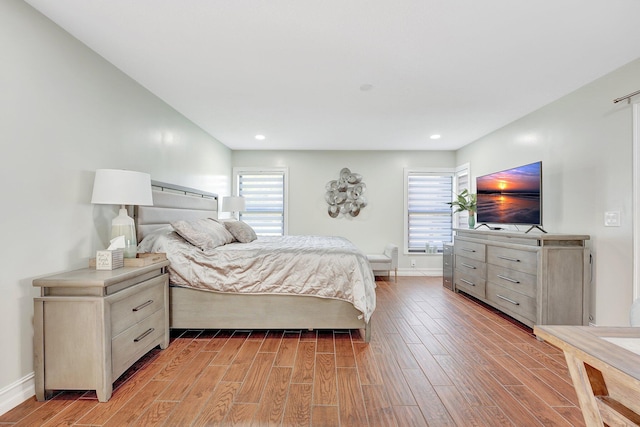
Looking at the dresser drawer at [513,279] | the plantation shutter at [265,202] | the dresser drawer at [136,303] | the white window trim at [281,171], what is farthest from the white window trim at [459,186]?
the dresser drawer at [136,303]

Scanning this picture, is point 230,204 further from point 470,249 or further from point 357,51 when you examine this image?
point 470,249

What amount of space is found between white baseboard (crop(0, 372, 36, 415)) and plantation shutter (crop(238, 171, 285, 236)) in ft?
12.8

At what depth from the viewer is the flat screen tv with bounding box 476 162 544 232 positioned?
303cm

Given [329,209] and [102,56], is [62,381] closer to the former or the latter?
[102,56]

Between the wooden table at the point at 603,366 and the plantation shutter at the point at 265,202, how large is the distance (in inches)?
194

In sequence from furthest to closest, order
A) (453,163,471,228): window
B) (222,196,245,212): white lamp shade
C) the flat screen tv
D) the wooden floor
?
(453,163,471,228): window → (222,196,245,212): white lamp shade → the flat screen tv → the wooden floor

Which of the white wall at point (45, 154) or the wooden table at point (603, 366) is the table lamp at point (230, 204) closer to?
the white wall at point (45, 154)

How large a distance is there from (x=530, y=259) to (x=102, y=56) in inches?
164

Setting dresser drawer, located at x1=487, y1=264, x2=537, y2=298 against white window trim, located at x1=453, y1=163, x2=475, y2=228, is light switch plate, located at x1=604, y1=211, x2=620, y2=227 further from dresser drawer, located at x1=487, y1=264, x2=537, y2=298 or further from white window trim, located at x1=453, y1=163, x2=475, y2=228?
white window trim, located at x1=453, y1=163, x2=475, y2=228

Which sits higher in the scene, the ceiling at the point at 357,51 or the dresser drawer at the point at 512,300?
the ceiling at the point at 357,51

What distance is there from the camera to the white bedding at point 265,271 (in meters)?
2.55

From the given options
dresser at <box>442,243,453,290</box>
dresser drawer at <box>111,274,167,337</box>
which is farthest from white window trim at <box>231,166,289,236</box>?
dresser drawer at <box>111,274,167,337</box>

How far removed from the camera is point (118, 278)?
1.80 meters

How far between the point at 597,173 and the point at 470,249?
155 centimetres
